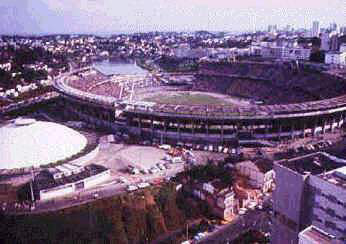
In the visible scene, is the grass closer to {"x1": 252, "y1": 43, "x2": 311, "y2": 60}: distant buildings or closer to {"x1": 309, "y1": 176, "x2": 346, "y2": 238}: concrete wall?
{"x1": 252, "y1": 43, "x2": 311, "y2": 60}: distant buildings

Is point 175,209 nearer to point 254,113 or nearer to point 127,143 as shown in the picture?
point 127,143

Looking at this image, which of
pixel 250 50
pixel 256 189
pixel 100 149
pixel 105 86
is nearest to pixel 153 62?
pixel 250 50

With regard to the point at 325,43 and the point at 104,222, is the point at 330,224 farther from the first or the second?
the point at 325,43

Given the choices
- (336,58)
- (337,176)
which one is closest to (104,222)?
(337,176)

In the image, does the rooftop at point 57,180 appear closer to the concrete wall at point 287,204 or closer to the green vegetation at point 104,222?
the green vegetation at point 104,222

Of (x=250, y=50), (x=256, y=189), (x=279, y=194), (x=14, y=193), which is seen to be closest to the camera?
(x=279, y=194)

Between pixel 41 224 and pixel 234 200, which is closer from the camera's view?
pixel 41 224
